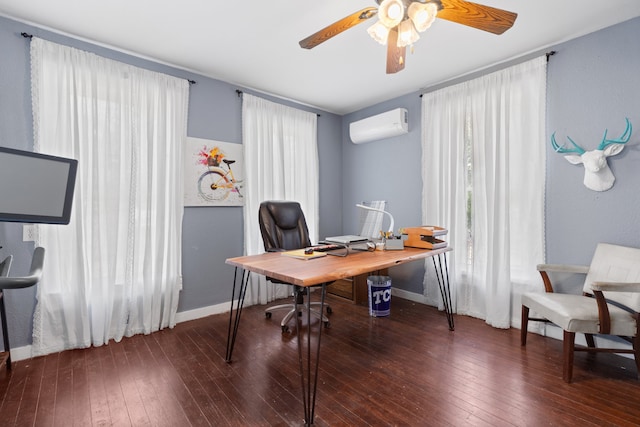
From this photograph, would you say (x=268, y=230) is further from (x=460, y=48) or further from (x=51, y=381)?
(x=460, y=48)

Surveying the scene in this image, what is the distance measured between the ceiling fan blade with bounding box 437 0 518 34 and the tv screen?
222cm

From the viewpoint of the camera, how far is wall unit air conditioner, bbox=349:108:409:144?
3494 mm

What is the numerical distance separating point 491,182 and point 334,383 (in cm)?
225

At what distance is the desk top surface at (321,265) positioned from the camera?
1561mm

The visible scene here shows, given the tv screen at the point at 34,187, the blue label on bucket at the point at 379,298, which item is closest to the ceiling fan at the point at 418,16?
the tv screen at the point at 34,187

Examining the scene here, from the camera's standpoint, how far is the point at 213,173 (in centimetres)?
311

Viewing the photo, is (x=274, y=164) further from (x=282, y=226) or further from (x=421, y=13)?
(x=421, y=13)

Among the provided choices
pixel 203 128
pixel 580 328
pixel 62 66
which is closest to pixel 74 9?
pixel 62 66

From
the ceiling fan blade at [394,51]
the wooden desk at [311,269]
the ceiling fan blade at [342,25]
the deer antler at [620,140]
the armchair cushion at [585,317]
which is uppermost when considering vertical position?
the ceiling fan blade at [342,25]

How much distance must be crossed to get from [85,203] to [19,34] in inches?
49.4

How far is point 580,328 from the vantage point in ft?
6.09

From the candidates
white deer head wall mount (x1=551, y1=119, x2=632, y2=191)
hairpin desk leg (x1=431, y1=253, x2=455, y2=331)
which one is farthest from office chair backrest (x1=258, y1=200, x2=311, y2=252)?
white deer head wall mount (x1=551, y1=119, x2=632, y2=191)

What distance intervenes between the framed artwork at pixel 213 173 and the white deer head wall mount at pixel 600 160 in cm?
303

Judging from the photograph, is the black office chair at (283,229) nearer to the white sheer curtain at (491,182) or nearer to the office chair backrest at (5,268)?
the white sheer curtain at (491,182)
